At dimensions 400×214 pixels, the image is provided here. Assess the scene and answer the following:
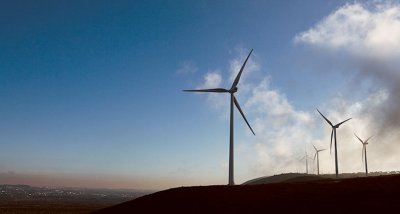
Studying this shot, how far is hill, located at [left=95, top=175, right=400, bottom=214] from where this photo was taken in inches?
1361

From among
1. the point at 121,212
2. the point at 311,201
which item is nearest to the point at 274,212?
the point at 311,201

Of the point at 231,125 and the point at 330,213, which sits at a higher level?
the point at 231,125

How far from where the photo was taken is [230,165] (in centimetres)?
5866

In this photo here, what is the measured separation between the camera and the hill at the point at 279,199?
34.6 m

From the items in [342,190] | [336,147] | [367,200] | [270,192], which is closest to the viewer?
[367,200]

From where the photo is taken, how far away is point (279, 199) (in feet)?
128

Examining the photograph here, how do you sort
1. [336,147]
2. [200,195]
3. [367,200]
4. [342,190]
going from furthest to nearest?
1. [336,147]
2. [200,195]
3. [342,190]
4. [367,200]

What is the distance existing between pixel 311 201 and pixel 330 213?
12.3 ft

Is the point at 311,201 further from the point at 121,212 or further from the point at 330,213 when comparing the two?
the point at 121,212

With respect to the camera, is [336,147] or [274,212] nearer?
[274,212]

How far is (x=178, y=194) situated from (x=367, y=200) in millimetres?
21583

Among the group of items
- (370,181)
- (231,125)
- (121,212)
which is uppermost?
(231,125)

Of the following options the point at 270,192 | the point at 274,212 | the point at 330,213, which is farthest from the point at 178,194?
the point at 330,213

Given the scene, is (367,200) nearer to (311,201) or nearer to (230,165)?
(311,201)
